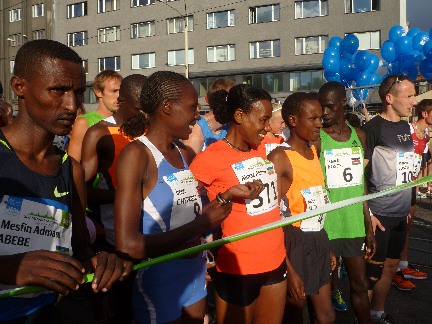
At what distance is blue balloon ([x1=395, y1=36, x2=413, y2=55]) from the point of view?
10718 millimetres

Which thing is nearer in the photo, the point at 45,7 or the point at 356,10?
the point at 356,10

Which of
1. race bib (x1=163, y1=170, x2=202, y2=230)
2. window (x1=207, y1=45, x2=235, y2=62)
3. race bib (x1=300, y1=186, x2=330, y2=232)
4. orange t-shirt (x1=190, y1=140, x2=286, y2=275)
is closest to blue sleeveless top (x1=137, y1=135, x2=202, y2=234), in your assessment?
race bib (x1=163, y1=170, x2=202, y2=230)

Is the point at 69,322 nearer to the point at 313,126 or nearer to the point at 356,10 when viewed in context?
the point at 313,126

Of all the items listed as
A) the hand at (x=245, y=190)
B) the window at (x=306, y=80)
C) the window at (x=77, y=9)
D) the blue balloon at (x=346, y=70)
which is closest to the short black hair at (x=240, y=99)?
the hand at (x=245, y=190)

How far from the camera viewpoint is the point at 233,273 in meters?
2.84

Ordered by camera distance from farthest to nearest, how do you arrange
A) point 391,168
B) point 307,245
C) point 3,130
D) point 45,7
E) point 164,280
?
point 45,7, point 391,168, point 307,245, point 164,280, point 3,130

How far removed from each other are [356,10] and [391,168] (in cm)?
2749

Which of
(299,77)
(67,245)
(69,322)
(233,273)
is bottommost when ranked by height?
(69,322)

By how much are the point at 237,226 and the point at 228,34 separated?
102 ft

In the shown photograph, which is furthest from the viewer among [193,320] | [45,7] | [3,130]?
[45,7]

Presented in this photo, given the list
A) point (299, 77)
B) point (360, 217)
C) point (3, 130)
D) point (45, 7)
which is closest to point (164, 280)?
point (3, 130)

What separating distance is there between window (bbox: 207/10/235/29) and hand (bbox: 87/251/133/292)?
107ft

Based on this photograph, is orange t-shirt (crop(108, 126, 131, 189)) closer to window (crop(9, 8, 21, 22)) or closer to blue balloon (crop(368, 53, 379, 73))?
blue balloon (crop(368, 53, 379, 73))

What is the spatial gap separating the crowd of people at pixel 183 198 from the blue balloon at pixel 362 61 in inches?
316
